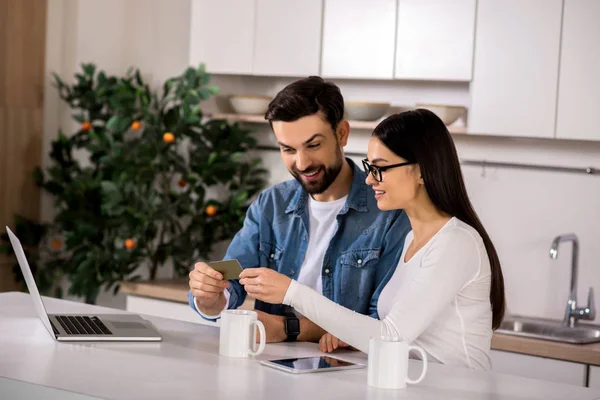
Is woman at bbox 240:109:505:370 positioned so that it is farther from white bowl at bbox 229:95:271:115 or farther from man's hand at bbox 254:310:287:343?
white bowl at bbox 229:95:271:115

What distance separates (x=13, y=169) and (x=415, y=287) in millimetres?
2939

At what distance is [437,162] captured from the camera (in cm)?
231

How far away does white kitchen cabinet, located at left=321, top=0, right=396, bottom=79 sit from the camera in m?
4.04

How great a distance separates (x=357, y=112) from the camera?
4102mm

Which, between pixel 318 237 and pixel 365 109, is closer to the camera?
pixel 318 237

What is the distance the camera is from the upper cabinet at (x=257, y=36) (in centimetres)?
423

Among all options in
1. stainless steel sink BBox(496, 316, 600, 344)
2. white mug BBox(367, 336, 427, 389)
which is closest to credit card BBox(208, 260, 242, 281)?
white mug BBox(367, 336, 427, 389)

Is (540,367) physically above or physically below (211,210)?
below

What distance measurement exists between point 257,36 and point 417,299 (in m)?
2.45

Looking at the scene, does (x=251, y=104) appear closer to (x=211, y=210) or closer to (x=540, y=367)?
(x=211, y=210)

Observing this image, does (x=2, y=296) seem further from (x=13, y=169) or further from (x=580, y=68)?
(x=580, y=68)

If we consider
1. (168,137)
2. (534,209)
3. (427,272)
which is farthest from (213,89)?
(427,272)

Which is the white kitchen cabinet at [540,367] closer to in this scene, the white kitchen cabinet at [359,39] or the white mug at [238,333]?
the white kitchen cabinet at [359,39]

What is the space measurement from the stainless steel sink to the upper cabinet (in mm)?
1374
